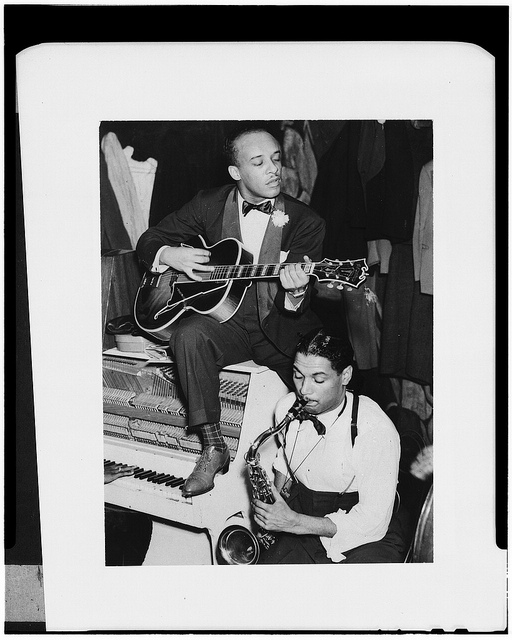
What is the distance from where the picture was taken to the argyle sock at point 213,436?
118 inches

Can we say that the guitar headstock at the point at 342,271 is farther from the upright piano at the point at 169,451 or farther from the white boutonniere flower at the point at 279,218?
the upright piano at the point at 169,451

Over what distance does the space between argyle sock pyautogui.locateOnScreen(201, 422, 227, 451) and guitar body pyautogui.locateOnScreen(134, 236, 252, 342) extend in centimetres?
38

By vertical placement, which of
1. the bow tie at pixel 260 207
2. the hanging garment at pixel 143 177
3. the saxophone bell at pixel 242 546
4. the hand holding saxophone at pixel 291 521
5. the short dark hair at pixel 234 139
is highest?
the short dark hair at pixel 234 139

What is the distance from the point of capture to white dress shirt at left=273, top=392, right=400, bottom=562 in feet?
9.84

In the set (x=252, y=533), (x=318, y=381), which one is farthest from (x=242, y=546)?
(x=318, y=381)

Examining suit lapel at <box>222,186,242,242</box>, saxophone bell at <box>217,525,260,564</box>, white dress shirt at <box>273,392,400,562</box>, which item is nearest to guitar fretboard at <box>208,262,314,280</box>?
suit lapel at <box>222,186,242,242</box>

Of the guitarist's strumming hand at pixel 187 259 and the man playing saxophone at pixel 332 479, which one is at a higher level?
the guitarist's strumming hand at pixel 187 259

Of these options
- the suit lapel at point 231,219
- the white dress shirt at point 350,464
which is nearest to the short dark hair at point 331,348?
the white dress shirt at point 350,464

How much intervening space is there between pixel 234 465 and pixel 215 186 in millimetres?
1085

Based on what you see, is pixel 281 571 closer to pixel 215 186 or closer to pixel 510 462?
pixel 510 462

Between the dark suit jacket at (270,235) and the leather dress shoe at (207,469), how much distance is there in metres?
0.48

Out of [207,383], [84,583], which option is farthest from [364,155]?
[84,583]

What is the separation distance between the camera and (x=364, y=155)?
9.75 feet

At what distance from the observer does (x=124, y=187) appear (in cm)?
299
